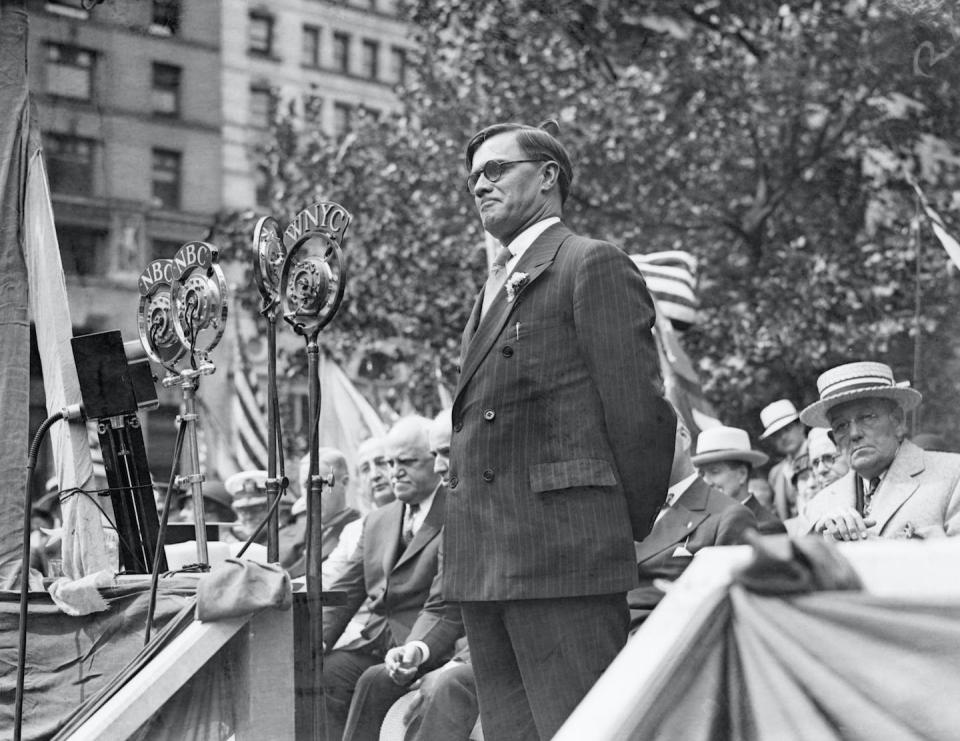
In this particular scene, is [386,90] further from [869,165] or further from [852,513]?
[852,513]

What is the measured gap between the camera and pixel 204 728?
4633 mm

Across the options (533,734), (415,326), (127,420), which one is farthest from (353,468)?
(533,734)

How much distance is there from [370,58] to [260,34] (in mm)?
5074

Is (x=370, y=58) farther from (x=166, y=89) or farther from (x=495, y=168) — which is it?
(x=495, y=168)

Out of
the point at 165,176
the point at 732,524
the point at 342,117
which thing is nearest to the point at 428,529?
the point at 732,524

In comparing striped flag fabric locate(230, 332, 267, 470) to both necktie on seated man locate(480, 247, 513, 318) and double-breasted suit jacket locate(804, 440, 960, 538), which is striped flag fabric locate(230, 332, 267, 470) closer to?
double-breasted suit jacket locate(804, 440, 960, 538)

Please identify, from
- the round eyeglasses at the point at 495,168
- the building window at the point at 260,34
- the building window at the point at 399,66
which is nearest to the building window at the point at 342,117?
the building window at the point at 399,66

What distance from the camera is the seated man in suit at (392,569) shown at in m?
6.57

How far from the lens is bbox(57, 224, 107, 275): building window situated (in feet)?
23.5

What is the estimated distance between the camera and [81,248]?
24.4 ft

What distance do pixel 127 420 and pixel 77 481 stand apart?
44 cm

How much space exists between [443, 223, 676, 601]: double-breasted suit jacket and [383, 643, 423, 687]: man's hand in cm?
168

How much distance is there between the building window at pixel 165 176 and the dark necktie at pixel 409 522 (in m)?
2.27

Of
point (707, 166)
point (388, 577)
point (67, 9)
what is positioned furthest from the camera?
point (707, 166)
